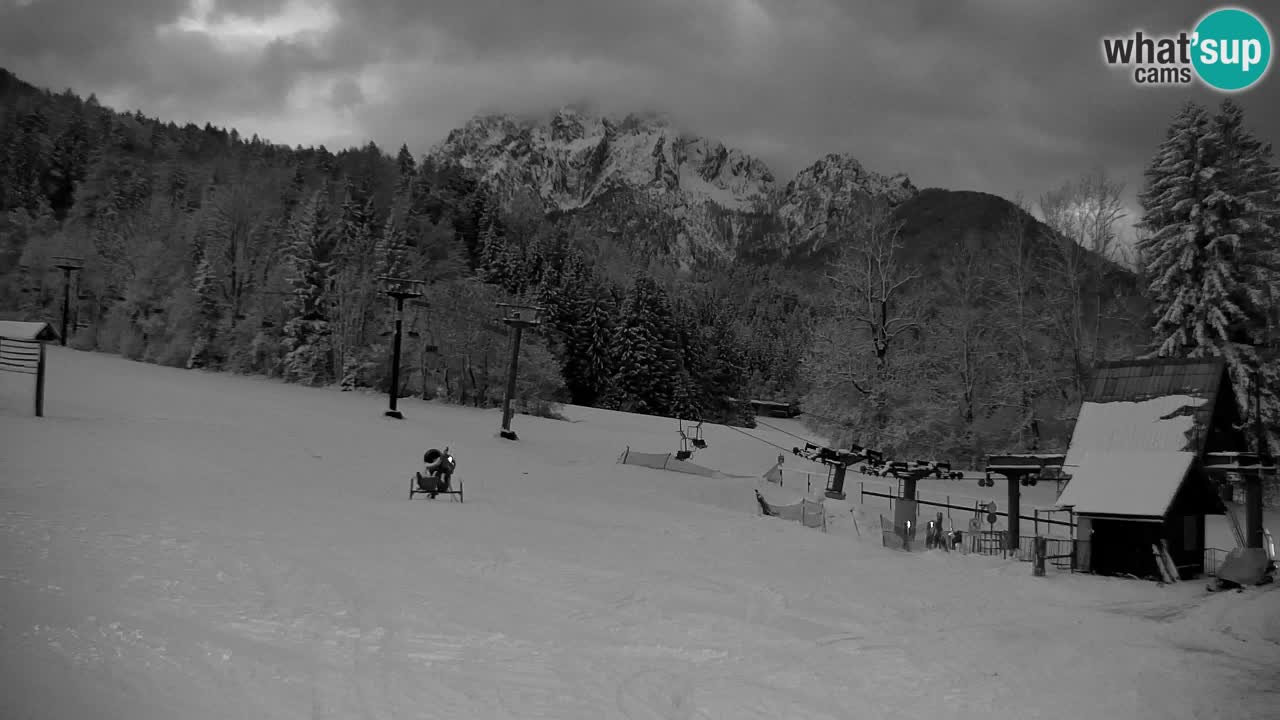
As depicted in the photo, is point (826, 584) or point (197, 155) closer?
point (826, 584)

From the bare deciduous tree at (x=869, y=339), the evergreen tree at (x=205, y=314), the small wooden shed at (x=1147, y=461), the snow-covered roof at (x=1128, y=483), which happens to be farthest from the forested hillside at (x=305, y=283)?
the snow-covered roof at (x=1128, y=483)

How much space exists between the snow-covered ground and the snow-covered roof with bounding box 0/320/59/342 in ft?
13.4

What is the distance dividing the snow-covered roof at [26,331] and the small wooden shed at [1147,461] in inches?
1268

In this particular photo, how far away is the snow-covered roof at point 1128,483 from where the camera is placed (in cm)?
1906

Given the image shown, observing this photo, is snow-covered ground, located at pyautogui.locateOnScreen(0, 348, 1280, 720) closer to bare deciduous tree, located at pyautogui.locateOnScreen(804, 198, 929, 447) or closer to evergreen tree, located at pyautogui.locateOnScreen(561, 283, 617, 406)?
bare deciduous tree, located at pyautogui.locateOnScreen(804, 198, 929, 447)

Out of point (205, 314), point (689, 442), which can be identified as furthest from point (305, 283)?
point (689, 442)

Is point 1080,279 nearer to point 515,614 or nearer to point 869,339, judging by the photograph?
point 869,339

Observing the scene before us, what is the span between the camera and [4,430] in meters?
23.5

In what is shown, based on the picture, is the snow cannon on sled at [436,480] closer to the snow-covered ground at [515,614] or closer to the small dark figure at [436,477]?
the small dark figure at [436,477]

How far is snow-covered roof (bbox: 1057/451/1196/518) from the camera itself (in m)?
19.1

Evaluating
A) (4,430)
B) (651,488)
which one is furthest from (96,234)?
(651,488)

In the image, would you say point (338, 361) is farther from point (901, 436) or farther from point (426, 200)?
point (426, 200)

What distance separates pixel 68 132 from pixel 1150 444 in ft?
437

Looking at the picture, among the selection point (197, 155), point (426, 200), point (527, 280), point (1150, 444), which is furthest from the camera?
point (197, 155)
